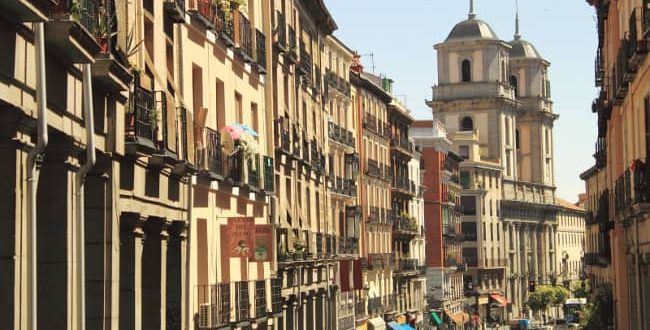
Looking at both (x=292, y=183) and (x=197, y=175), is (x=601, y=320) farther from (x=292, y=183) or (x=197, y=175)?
(x=197, y=175)

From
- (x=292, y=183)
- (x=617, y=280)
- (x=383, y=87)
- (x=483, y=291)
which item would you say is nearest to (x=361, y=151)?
(x=383, y=87)

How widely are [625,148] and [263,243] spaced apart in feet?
56.7

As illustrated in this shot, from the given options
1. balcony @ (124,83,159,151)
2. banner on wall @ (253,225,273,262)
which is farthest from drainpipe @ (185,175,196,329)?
balcony @ (124,83,159,151)

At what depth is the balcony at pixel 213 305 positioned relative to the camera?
32.1m

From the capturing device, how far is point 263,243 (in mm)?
34656

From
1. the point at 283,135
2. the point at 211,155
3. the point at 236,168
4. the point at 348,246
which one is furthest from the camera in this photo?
the point at 348,246

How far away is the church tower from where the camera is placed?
188m

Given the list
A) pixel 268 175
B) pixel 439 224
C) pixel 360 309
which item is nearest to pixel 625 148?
pixel 268 175

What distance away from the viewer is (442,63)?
7500 inches

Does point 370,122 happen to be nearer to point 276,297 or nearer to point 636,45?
point 276,297

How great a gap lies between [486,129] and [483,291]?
63.4 feet

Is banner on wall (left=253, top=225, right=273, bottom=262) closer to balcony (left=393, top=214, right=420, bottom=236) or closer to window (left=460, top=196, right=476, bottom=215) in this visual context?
balcony (left=393, top=214, right=420, bottom=236)

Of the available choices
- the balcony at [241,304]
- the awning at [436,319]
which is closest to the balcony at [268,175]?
the balcony at [241,304]

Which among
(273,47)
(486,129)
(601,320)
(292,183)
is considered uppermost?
(486,129)
